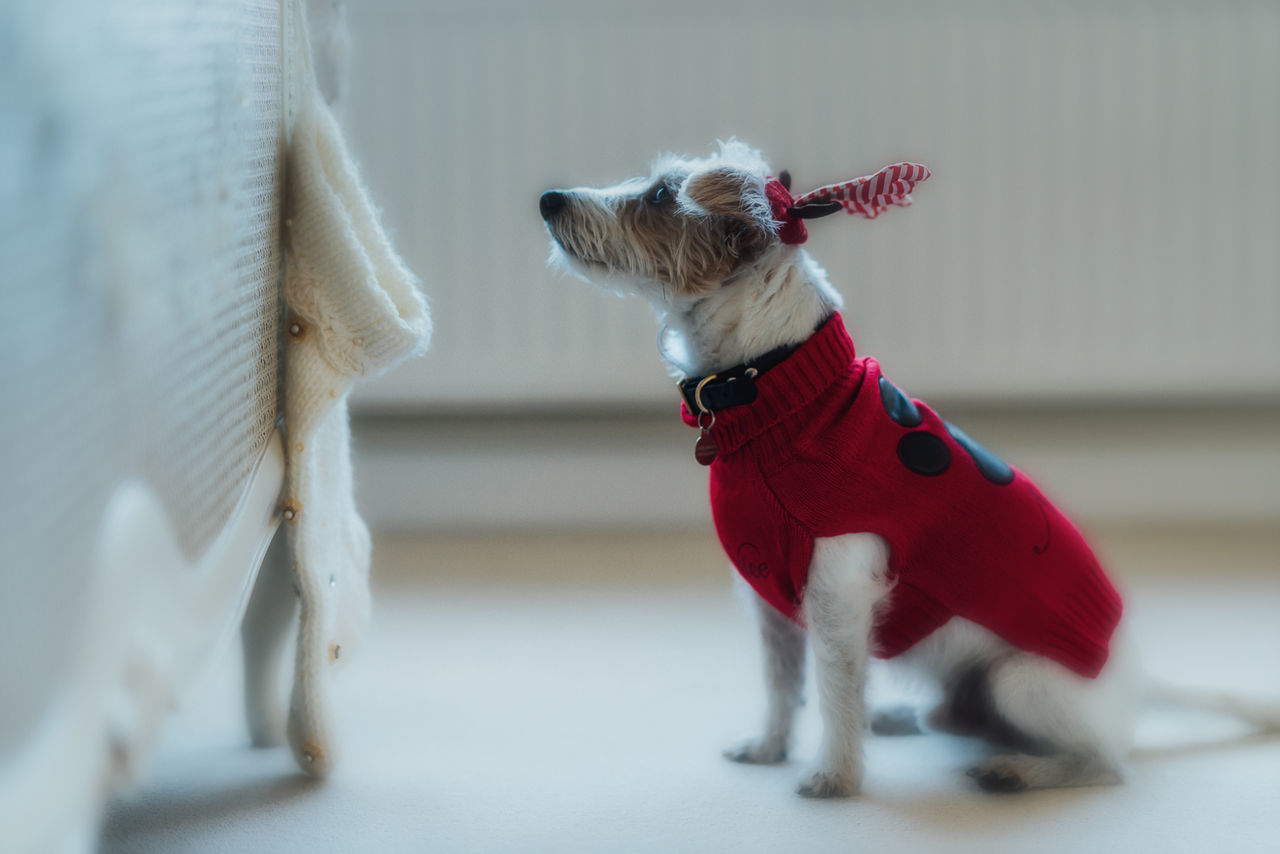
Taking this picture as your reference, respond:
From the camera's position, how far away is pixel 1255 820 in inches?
42.6

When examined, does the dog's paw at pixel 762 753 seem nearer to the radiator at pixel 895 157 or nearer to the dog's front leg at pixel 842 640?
the dog's front leg at pixel 842 640

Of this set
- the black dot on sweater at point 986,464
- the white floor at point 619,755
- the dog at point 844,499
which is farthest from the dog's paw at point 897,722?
the black dot on sweater at point 986,464

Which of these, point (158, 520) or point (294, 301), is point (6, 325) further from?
point (294, 301)

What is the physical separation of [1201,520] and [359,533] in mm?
1602

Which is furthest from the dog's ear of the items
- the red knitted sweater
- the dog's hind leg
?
the dog's hind leg

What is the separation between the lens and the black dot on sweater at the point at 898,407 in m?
1.11

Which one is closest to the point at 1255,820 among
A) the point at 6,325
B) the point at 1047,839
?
the point at 1047,839

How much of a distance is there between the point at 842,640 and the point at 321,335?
1.85 feet

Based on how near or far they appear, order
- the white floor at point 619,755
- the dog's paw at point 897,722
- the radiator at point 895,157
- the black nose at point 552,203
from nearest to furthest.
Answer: the white floor at point 619,755 → the black nose at point 552,203 → the dog's paw at point 897,722 → the radiator at point 895,157

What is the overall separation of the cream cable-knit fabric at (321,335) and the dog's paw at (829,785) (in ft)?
1.53

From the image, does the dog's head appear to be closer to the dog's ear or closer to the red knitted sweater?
the dog's ear

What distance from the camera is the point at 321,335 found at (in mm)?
1073

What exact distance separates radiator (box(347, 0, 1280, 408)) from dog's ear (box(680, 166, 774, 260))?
2.77ft

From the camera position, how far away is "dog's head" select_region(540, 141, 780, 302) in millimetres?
1098
